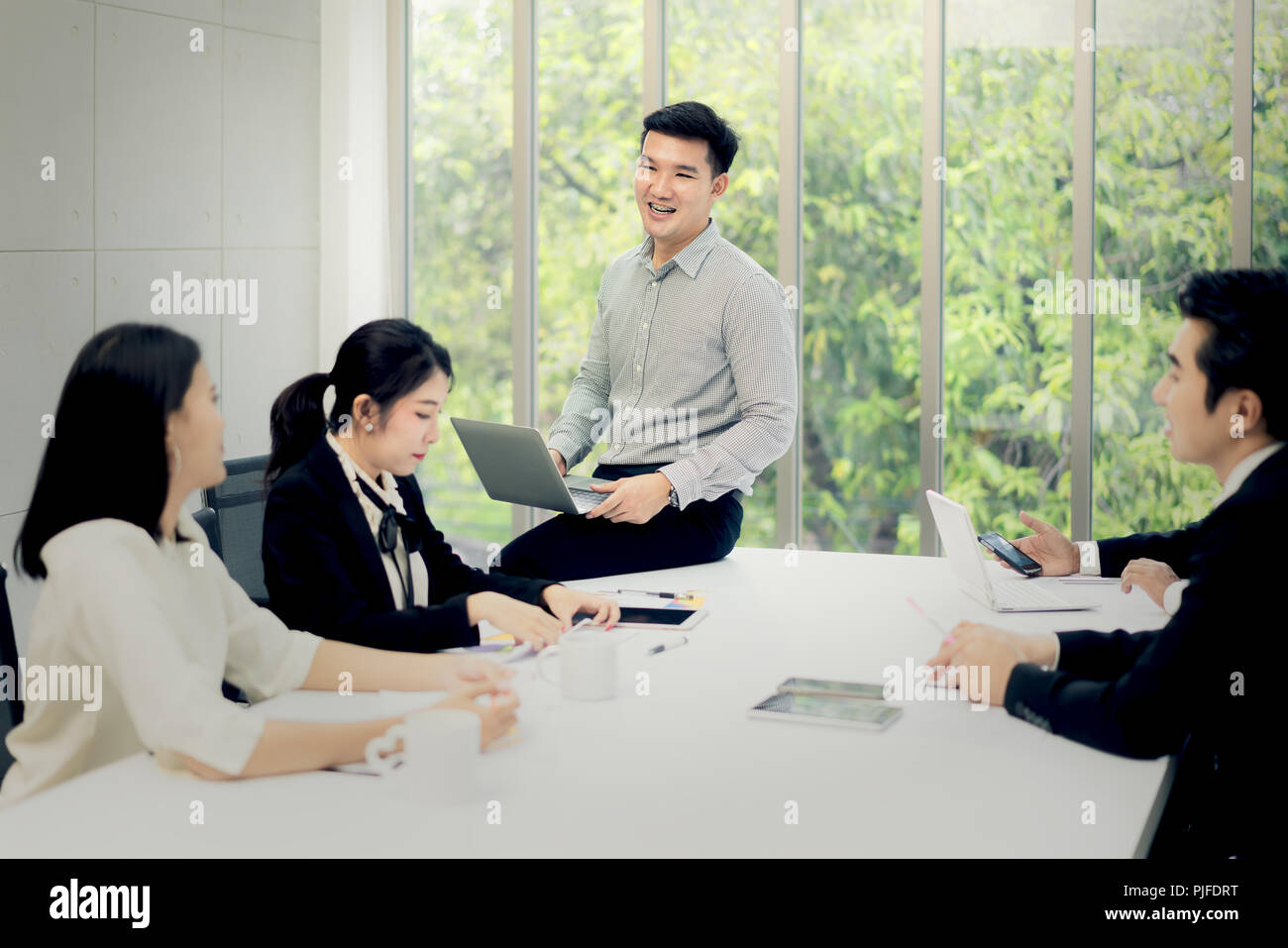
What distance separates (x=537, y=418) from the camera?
15.2 feet

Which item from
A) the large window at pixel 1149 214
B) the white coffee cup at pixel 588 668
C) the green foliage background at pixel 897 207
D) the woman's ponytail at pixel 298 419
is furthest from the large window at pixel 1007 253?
the white coffee cup at pixel 588 668

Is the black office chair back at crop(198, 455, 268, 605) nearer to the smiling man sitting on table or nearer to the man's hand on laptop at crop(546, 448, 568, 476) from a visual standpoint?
the smiling man sitting on table

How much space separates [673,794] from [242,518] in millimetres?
1678

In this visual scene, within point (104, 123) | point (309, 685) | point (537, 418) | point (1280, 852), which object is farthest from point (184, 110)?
point (1280, 852)

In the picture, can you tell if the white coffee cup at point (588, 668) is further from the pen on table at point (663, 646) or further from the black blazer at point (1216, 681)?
the black blazer at point (1216, 681)

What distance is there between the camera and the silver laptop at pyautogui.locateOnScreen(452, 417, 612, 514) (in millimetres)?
2438

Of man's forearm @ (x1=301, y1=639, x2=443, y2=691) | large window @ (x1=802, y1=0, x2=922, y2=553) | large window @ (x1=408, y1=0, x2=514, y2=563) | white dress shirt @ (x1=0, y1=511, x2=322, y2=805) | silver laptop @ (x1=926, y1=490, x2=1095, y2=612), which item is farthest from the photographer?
large window @ (x1=408, y1=0, x2=514, y2=563)

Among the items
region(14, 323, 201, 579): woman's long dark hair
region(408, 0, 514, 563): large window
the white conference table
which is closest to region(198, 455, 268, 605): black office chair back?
the white conference table

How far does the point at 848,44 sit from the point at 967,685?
9.92 ft

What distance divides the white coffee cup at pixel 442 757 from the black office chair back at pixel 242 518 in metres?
1.43

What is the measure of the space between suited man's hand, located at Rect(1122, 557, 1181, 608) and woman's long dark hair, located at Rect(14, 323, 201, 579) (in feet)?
5.60

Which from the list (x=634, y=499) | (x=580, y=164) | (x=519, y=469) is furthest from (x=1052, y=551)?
(x=580, y=164)

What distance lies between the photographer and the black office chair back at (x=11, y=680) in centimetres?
164

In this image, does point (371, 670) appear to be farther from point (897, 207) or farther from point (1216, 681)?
point (897, 207)
